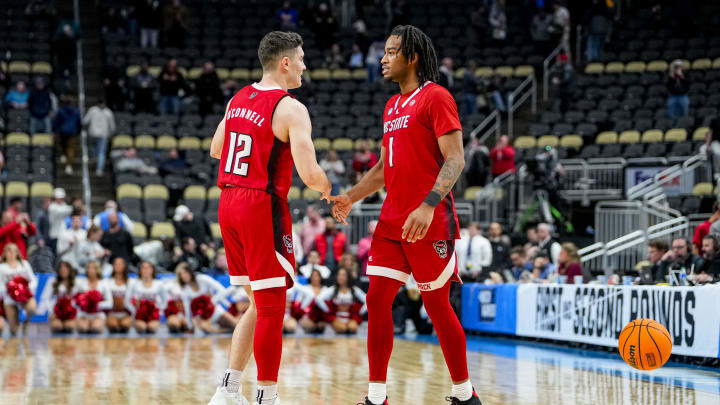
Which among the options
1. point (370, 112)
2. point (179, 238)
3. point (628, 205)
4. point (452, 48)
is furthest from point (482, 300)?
point (452, 48)

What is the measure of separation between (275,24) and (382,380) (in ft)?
70.1

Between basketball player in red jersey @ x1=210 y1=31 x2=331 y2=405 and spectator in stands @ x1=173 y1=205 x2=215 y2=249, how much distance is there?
37.1 feet

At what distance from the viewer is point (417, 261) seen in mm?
5430

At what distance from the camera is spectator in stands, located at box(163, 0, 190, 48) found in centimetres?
2455

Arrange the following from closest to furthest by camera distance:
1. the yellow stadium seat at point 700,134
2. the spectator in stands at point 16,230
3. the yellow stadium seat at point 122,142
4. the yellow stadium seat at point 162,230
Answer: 1. the spectator in stands at point 16,230
2. the yellow stadium seat at point 162,230
3. the yellow stadium seat at point 700,134
4. the yellow stadium seat at point 122,142

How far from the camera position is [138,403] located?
21.6ft

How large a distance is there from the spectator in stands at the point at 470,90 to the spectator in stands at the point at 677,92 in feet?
14.2

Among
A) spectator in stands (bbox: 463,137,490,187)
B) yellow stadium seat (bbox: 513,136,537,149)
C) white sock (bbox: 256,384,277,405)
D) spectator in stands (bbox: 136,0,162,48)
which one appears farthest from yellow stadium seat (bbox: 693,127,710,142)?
white sock (bbox: 256,384,277,405)

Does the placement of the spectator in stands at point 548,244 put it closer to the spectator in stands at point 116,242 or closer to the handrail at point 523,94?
the spectator in stands at point 116,242

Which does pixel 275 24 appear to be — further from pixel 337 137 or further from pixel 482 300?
pixel 482 300

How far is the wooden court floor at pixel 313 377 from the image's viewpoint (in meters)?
6.91

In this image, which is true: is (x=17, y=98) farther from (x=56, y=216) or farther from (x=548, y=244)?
(x=548, y=244)

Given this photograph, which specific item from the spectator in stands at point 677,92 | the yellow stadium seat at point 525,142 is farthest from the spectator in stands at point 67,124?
the spectator in stands at point 677,92

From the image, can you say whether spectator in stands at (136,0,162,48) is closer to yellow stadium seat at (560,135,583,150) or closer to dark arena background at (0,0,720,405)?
dark arena background at (0,0,720,405)
